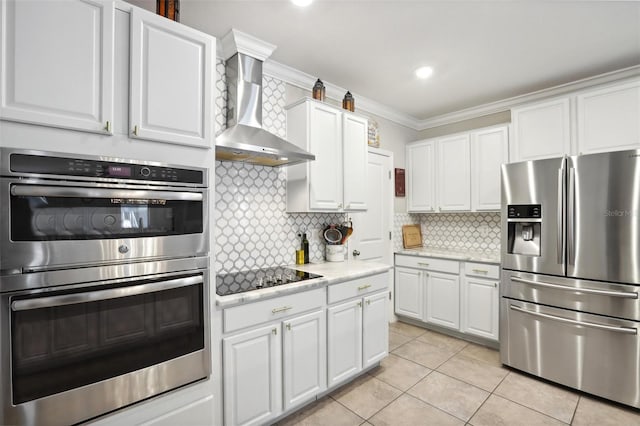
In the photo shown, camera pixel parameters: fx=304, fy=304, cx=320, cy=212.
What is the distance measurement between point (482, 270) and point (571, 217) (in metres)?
1.03

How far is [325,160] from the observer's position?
9.14 ft

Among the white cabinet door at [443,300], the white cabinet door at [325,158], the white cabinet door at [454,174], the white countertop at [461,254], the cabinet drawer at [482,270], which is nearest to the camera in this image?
the white cabinet door at [325,158]

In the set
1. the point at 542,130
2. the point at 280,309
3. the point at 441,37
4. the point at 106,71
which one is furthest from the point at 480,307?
the point at 106,71

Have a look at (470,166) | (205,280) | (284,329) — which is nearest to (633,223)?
(470,166)

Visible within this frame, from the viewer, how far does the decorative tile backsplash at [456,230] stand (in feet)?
12.4

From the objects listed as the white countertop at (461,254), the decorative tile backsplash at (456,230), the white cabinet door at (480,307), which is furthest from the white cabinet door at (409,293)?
the white cabinet door at (480,307)

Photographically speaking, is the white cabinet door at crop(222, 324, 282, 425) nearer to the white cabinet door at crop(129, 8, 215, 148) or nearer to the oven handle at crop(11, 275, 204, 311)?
the oven handle at crop(11, 275, 204, 311)

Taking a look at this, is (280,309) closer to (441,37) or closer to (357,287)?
(357,287)

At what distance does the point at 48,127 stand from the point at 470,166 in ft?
12.5

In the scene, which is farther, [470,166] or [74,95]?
[470,166]

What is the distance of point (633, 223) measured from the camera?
220 centimetres

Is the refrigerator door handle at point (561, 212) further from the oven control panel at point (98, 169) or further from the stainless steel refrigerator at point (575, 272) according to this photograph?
the oven control panel at point (98, 169)

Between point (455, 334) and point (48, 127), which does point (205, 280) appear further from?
point (455, 334)

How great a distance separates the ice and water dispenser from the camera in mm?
2648
